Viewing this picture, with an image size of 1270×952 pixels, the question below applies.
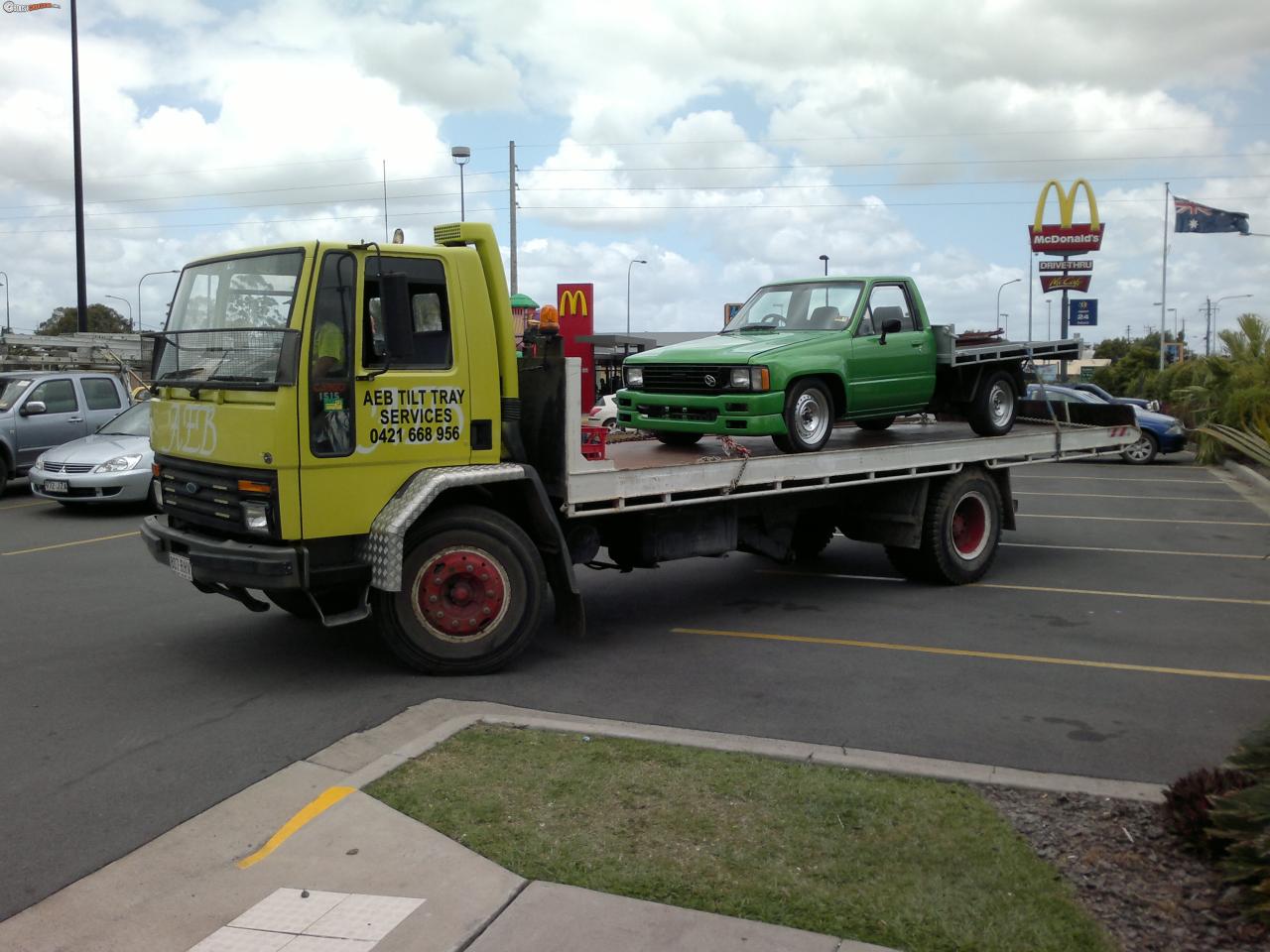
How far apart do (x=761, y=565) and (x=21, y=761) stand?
7507 mm

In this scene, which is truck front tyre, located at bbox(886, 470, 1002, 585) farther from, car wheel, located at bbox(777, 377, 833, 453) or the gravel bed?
the gravel bed

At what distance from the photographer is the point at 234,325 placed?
6.78 m

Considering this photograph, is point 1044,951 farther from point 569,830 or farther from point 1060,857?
point 569,830

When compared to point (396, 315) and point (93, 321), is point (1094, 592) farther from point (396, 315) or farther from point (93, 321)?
point (93, 321)

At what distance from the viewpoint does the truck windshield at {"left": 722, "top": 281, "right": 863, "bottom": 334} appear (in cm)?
1016

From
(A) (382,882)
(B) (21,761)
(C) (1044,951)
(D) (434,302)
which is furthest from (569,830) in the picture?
(D) (434,302)

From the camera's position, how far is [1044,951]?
3.60 meters

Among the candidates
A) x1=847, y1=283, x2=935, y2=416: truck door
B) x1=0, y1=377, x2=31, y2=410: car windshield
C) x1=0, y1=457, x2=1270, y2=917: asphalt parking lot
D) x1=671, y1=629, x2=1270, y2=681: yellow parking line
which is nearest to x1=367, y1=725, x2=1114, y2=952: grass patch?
x1=0, y1=457, x2=1270, y2=917: asphalt parking lot

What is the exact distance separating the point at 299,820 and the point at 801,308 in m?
7.04

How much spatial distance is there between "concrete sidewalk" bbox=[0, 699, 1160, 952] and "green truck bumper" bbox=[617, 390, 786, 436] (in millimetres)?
4373

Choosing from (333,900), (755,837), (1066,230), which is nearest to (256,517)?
(333,900)

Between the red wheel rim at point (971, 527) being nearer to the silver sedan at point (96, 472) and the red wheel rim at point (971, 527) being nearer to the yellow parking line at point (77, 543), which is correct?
the yellow parking line at point (77, 543)

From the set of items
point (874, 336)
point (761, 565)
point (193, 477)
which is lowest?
point (761, 565)

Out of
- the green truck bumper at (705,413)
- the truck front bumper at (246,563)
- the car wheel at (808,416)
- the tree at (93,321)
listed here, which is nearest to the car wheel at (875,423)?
the car wheel at (808,416)
